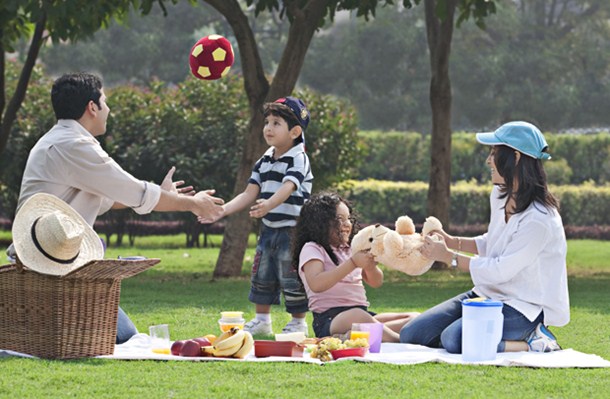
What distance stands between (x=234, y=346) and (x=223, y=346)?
59 millimetres

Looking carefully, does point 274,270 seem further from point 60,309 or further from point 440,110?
point 440,110

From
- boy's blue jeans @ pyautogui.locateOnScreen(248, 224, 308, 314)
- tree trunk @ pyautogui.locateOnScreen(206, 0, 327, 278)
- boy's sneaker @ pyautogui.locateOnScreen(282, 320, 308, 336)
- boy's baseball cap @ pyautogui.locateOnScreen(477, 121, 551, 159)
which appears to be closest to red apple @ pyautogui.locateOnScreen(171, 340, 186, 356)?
boy's sneaker @ pyautogui.locateOnScreen(282, 320, 308, 336)

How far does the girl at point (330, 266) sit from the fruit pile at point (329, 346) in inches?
21.3

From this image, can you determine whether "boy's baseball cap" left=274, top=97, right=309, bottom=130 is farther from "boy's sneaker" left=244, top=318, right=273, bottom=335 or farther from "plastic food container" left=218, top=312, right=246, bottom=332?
"plastic food container" left=218, top=312, right=246, bottom=332

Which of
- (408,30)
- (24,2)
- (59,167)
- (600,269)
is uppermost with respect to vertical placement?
(408,30)

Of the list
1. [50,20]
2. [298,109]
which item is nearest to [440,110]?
[50,20]

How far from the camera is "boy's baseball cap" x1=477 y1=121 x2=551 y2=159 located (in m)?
6.45

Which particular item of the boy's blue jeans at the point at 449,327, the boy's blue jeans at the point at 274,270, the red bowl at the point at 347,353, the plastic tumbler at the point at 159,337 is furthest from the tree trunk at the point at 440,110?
the red bowl at the point at 347,353

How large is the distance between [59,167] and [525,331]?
266 centimetres

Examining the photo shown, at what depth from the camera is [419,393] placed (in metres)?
5.24

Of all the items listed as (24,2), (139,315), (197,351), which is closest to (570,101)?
(24,2)

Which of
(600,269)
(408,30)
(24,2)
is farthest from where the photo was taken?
(408,30)

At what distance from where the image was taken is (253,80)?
1230 cm

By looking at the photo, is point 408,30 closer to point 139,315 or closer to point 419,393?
point 139,315
